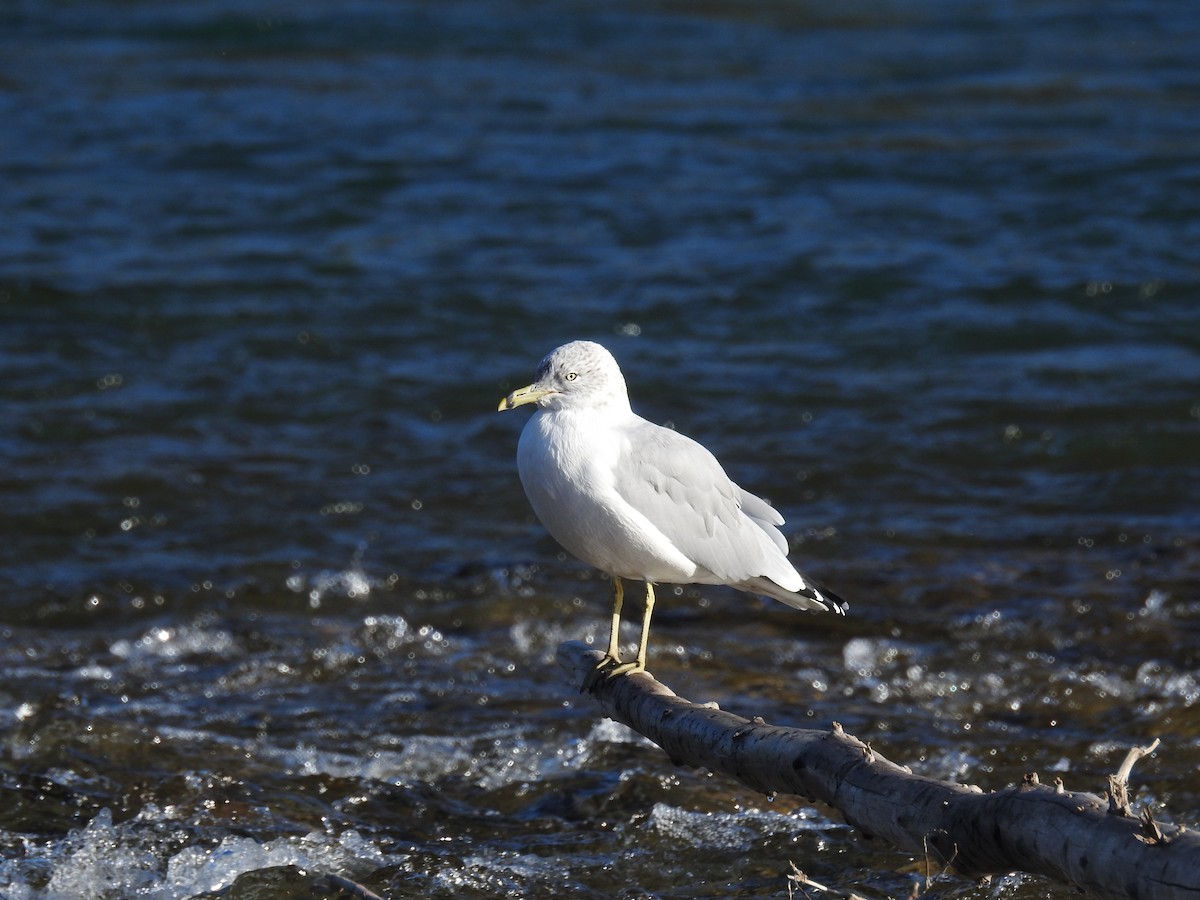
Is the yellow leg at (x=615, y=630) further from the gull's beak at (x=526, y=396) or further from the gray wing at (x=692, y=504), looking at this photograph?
the gull's beak at (x=526, y=396)

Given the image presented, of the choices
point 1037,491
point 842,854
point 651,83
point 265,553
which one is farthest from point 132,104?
point 842,854

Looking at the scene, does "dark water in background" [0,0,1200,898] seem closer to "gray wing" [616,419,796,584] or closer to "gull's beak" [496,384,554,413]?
"gray wing" [616,419,796,584]

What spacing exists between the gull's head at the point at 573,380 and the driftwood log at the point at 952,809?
2.78ft

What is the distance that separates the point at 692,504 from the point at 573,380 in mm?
511

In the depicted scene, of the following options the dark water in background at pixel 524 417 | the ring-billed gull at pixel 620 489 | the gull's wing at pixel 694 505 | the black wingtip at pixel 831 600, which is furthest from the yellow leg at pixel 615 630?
the dark water in background at pixel 524 417

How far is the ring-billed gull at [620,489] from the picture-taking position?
4.35 metres

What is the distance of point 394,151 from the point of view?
48.9 ft

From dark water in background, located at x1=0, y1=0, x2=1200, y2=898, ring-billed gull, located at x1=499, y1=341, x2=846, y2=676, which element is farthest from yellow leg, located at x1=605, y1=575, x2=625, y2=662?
dark water in background, located at x1=0, y1=0, x2=1200, y2=898

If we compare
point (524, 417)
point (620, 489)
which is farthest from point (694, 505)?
point (524, 417)

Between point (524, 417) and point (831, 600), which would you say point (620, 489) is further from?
point (524, 417)

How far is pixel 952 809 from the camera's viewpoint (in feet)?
10.5

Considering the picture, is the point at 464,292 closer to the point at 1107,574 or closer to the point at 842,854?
the point at 1107,574

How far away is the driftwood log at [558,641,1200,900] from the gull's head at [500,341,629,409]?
85 centimetres

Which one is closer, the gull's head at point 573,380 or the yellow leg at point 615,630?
the gull's head at point 573,380
